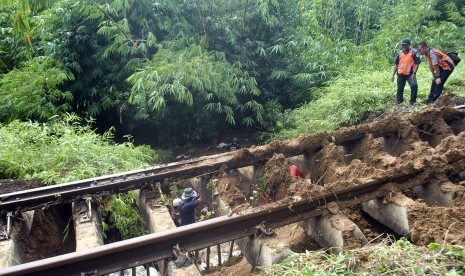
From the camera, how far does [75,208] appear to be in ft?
11.8

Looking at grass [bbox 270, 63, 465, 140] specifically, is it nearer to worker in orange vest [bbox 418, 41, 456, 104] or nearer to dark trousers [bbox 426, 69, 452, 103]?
dark trousers [bbox 426, 69, 452, 103]

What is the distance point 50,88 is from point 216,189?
583 cm

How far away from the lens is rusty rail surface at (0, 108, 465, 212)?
11.6ft

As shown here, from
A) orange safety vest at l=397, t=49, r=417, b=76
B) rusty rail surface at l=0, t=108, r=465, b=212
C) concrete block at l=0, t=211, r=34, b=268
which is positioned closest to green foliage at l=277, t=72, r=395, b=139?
orange safety vest at l=397, t=49, r=417, b=76

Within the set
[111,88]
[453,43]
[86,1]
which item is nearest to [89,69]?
[111,88]

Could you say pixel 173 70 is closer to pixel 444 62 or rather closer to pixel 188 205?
pixel 188 205

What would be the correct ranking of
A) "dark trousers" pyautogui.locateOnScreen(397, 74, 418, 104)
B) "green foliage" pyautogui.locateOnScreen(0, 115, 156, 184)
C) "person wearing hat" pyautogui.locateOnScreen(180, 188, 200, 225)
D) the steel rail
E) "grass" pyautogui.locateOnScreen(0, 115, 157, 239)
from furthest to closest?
"dark trousers" pyautogui.locateOnScreen(397, 74, 418, 104) < "green foliage" pyautogui.locateOnScreen(0, 115, 156, 184) < "grass" pyautogui.locateOnScreen(0, 115, 157, 239) < "person wearing hat" pyautogui.locateOnScreen(180, 188, 200, 225) < the steel rail

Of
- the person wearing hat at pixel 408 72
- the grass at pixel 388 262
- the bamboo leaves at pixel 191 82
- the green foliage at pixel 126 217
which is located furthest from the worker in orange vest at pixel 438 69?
the green foliage at pixel 126 217

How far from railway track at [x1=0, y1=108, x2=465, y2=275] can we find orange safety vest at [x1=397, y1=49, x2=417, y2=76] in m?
3.23

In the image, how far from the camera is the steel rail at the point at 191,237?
252 centimetres

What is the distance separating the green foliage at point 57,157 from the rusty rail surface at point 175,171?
904mm

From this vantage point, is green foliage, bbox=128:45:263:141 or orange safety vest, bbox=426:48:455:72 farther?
orange safety vest, bbox=426:48:455:72

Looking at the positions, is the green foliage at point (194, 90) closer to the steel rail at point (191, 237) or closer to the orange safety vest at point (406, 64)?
the orange safety vest at point (406, 64)

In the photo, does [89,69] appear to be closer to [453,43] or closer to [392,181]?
[392,181]
